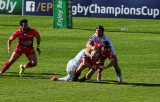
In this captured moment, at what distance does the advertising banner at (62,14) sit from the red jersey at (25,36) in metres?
17.2

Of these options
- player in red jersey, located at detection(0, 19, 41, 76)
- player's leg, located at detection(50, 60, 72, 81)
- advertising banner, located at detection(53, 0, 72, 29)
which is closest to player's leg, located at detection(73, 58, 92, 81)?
player's leg, located at detection(50, 60, 72, 81)

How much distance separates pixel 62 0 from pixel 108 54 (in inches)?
768

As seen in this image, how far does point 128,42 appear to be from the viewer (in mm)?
28781

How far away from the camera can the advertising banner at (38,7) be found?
136ft

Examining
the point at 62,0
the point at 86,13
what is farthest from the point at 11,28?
the point at 86,13

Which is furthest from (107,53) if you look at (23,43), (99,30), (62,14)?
(62,14)

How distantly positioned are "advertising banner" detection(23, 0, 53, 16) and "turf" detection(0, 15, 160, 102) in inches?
169

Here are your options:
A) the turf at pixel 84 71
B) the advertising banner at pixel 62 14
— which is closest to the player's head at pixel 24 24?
the turf at pixel 84 71

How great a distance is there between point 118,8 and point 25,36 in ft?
78.3

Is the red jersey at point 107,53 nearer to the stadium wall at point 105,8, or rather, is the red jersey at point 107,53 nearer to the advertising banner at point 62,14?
the advertising banner at point 62,14

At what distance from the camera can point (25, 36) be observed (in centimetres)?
1748

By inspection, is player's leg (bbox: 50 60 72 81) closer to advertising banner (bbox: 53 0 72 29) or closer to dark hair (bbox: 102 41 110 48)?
dark hair (bbox: 102 41 110 48)

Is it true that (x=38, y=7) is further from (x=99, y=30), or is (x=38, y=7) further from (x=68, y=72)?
(x=99, y=30)

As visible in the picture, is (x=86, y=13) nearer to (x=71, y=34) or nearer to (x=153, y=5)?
(x=153, y=5)
